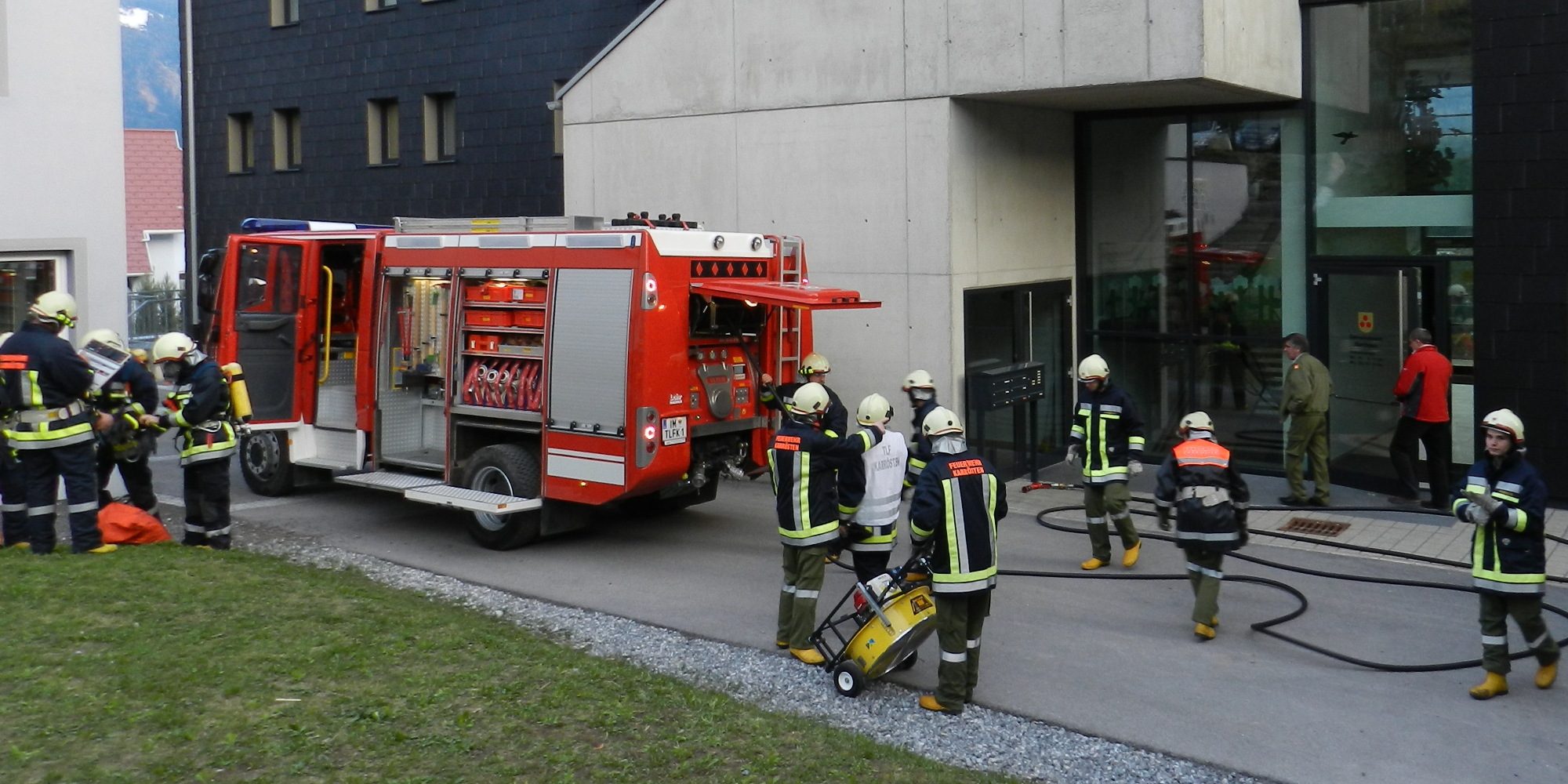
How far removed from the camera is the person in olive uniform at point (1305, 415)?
12492 millimetres

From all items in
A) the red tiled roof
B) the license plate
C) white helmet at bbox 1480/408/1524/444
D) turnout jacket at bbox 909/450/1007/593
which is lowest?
turnout jacket at bbox 909/450/1007/593

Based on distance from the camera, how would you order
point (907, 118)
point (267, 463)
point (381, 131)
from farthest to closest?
point (381, 131), point (267, 463), point (907, 118)

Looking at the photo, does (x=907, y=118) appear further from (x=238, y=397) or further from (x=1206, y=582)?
(x=238, y=397)

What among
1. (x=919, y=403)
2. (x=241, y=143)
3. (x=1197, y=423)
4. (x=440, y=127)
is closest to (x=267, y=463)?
(x=919, y=403)

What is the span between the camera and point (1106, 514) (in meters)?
10.4

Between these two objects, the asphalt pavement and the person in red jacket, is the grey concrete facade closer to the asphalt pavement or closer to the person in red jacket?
the asphalt pavement

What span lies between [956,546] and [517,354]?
5405mm

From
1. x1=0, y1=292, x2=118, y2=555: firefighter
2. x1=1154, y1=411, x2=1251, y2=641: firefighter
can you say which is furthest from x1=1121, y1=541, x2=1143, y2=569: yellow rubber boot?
x1=0, y1=292, x2=118, y2=555: firefighter

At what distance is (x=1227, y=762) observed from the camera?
21.3ft

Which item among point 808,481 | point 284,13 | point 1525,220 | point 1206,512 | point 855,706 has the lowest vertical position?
point 855,706

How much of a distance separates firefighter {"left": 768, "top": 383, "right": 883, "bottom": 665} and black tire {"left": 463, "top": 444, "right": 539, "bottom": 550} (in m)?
3.63

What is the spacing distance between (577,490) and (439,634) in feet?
9.70

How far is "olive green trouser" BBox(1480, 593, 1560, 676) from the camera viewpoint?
24.1ft

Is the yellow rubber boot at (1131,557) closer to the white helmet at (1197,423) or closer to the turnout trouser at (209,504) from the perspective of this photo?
the white helmet at (1197,423)
